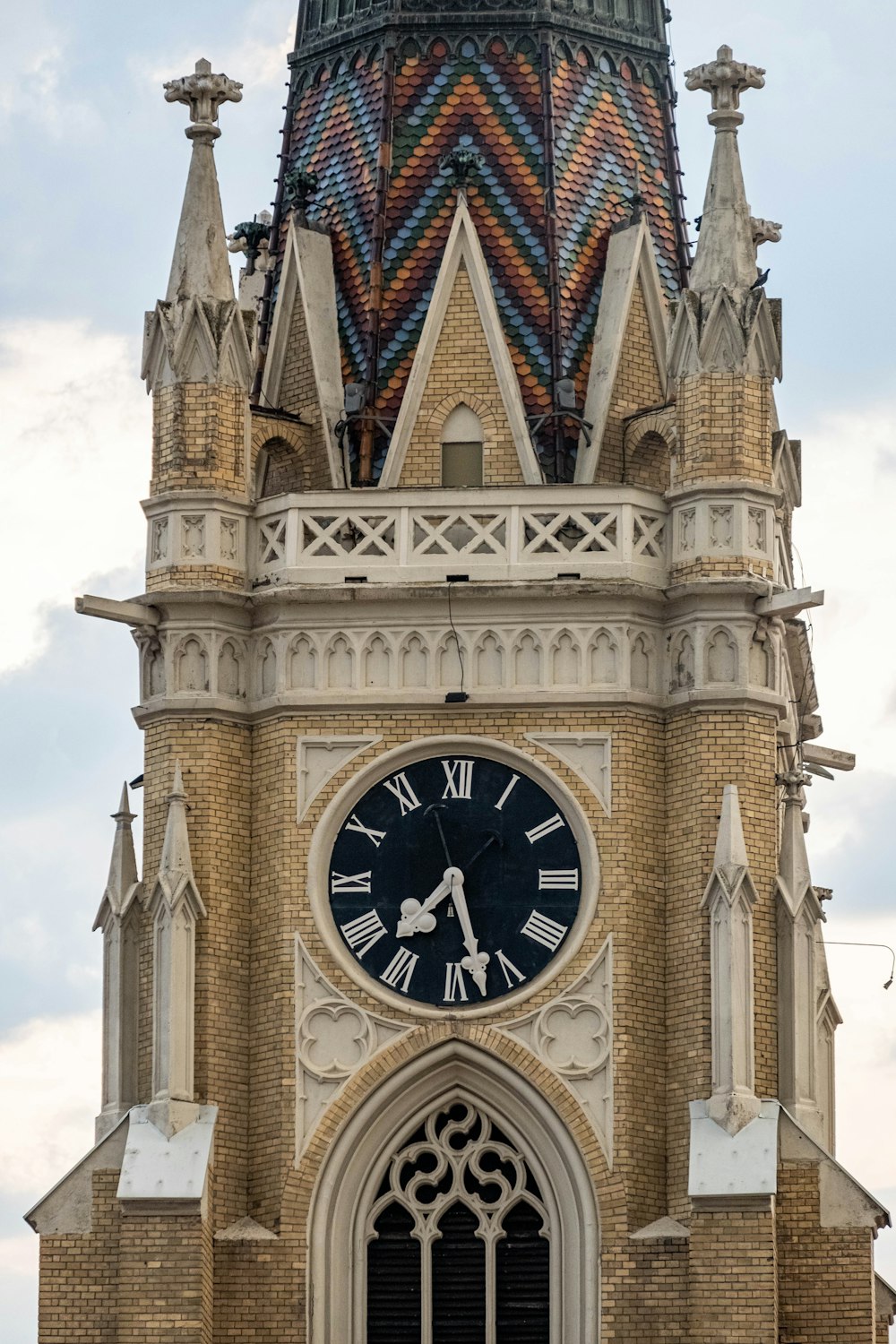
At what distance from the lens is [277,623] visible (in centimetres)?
4047

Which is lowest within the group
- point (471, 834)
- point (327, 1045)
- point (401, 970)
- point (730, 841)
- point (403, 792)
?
point (327, 1045)

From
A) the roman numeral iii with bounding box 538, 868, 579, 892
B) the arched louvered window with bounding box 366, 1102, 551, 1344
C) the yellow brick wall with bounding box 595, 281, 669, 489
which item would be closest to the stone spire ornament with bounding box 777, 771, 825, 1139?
the roman numeral iii with bounding box 538, 868, 579, 892

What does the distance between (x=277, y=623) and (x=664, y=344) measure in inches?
168

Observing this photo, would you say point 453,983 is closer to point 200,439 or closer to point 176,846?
point 176,846

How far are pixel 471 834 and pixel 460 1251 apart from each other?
3207 mm

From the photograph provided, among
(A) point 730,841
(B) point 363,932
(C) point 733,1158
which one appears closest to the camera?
(C) point 733,1158

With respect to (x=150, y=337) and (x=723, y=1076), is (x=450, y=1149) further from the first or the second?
(x=150, y=337)

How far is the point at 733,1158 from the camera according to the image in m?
38.5

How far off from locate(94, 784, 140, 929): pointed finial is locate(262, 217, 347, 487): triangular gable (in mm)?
3860

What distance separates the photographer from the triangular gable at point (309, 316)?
4219 cm

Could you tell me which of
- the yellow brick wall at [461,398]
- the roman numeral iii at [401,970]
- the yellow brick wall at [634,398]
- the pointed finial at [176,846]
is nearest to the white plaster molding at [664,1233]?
the roman numeral iii at [401,970]

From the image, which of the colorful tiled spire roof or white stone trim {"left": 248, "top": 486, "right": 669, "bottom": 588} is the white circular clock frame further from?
the colorful tiled spire roof

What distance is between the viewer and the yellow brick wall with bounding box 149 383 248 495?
4088cm

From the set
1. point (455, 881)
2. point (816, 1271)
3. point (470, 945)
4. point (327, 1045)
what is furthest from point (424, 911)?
point (816, 1271)
